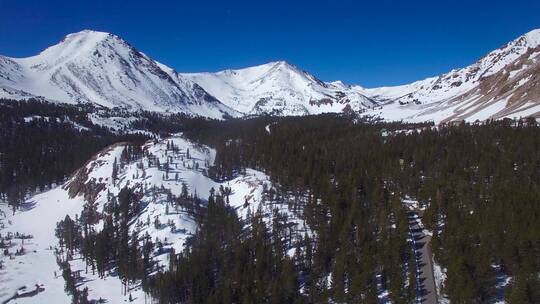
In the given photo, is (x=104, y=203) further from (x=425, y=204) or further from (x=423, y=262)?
(x=423, y=262)

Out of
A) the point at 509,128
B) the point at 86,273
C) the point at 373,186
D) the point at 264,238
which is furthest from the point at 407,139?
the point at 86,273

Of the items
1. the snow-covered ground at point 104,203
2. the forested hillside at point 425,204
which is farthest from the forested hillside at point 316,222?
the snow-covered ground at point 104,203

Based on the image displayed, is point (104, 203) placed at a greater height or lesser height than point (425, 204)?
greater

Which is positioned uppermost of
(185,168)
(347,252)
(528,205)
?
(185,168)

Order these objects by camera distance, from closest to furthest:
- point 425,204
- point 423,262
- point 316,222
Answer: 1. point 423,262
2. point 316,222
3. point 425,204

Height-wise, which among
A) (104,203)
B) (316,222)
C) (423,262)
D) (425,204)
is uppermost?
(104,203)

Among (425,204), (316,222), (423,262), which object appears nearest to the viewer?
(423,262)

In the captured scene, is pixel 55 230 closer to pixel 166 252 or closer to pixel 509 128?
pixel 166 252

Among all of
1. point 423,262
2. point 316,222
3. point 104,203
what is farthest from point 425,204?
point 104,203
